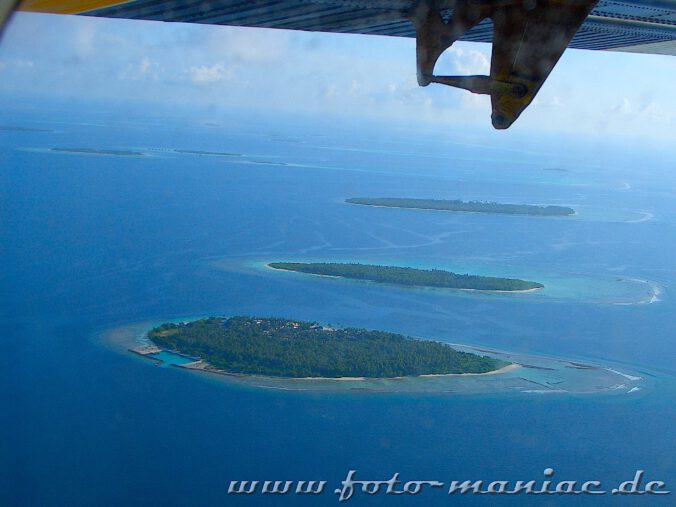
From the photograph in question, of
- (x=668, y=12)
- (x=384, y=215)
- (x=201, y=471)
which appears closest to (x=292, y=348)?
(x=201, y=471)

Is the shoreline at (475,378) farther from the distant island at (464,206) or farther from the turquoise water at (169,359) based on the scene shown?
the distant island at (464,206)

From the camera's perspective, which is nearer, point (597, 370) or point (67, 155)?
point (597, 370)

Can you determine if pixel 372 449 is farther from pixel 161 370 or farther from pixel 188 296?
pixel 188 296

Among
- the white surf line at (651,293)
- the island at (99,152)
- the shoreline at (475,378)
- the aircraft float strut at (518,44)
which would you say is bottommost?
the shoreline at (475,378)

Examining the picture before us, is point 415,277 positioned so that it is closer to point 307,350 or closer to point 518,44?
point 307,350

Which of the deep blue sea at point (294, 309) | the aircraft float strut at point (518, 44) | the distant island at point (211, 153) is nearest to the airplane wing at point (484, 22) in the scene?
the aircraft float strut at point (518, 44)

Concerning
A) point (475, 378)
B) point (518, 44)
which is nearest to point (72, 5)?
point (518, 44)
